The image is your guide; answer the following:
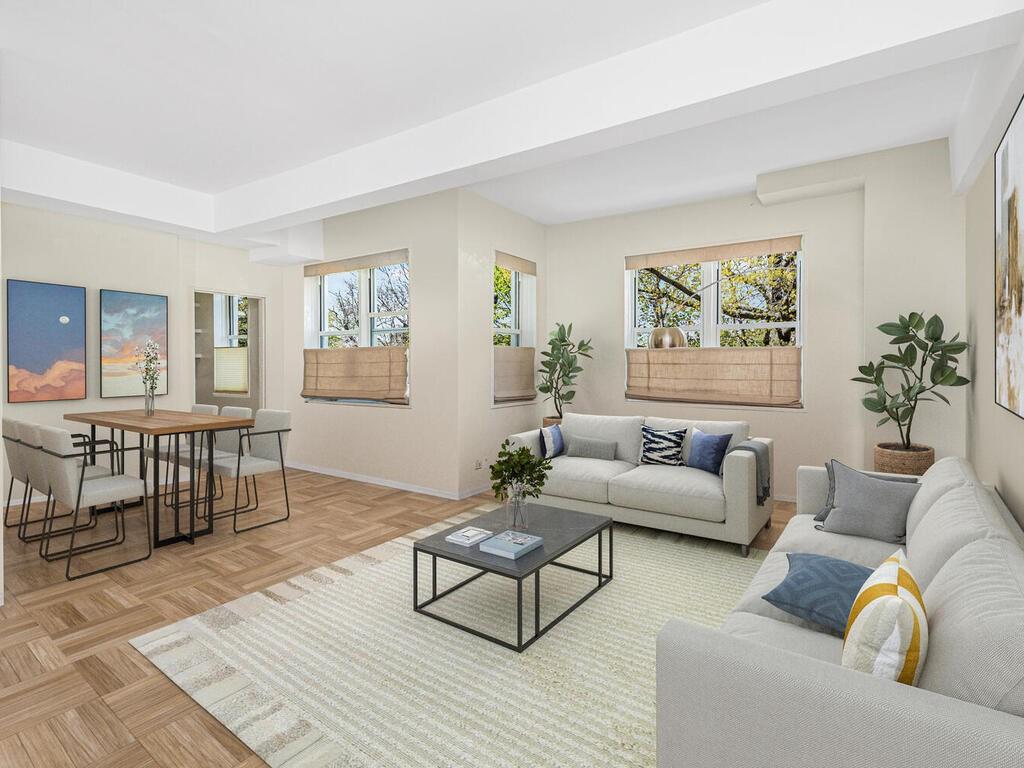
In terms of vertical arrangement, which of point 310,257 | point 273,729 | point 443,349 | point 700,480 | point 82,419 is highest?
point 310,257

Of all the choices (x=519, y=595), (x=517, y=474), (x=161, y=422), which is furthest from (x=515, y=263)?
(x=519, y=595)

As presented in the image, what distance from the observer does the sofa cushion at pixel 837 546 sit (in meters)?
2.38

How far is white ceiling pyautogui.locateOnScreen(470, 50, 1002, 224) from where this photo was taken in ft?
10.8

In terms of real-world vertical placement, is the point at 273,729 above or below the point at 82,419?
below

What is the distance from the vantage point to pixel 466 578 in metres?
3.29

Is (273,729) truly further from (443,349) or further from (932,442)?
(932,442)

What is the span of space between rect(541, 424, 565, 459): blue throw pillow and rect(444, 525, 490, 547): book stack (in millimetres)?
1707

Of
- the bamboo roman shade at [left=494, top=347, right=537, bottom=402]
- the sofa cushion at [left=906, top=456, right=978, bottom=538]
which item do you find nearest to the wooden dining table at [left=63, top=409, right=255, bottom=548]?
the bamboo roman shade at [left=494, top=347, right=537, bottom=402]

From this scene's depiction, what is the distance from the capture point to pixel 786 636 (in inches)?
67.7

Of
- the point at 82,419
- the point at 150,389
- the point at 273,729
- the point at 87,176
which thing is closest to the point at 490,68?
the point at 273,729

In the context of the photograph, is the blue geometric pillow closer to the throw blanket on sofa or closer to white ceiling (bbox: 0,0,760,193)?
the throw blanket on sofa

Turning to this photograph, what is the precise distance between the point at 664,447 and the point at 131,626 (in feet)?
11.5

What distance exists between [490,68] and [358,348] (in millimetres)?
3678

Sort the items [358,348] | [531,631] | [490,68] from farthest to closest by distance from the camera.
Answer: [358,348]
[490,68]
[531,631]
